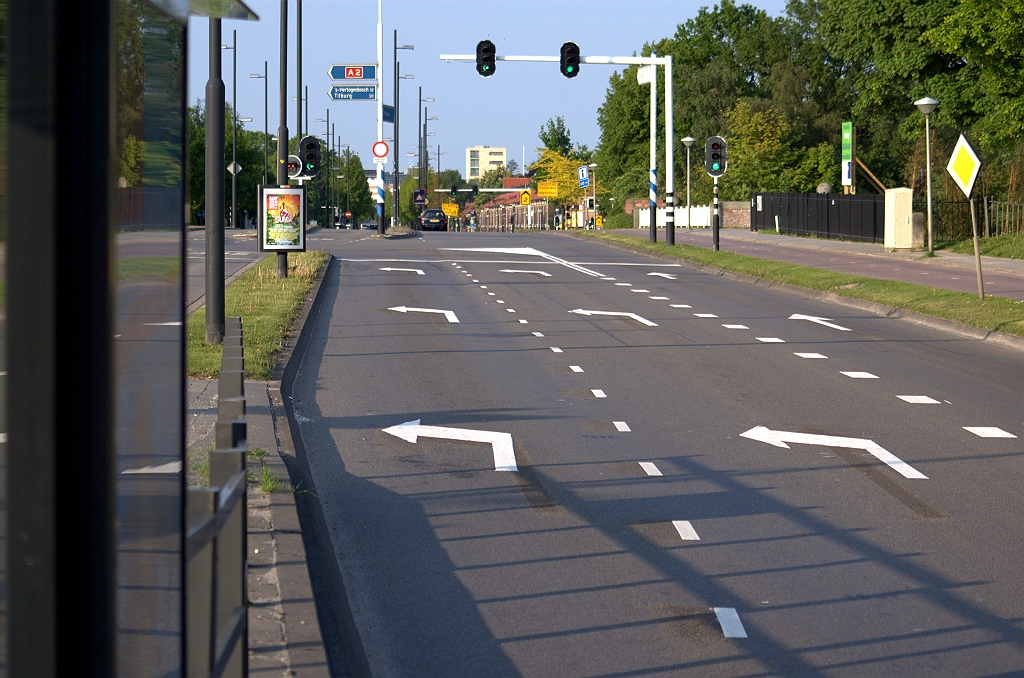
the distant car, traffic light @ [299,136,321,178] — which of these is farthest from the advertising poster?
the distant car

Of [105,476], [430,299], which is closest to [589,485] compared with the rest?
[105,476]

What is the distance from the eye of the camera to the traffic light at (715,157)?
3547cm

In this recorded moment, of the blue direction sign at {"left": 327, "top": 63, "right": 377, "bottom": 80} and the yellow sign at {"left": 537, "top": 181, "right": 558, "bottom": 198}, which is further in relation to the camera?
the yellow sign at {"left": 537, "top": 181, "right": 558, "bottom": 198}

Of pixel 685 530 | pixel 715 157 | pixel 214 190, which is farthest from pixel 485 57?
pixel 685 530

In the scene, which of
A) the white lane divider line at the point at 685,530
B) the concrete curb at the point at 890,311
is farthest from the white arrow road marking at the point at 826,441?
the concrete curb at the point at 890,311

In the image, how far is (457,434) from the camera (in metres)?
9.30

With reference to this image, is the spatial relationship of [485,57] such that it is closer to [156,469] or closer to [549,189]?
[156,469]

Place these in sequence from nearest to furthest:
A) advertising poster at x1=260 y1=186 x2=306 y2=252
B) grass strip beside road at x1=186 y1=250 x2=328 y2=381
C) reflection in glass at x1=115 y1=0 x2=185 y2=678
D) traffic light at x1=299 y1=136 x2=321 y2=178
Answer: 1. reflection in glass at x1=115 y1=0 x2=185 y2=678
2. grass strip beside road at x1=186 y1=250 x2=328 y2=381
3. advertising poster at x1=260 y1=186 x2=306 y2=252
4. traffic light at x1=299 y1=136 x2=321 y2=178

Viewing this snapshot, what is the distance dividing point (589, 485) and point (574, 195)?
10005 centimetres

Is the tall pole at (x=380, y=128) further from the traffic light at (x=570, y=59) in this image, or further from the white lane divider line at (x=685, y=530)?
the white lane divider line at (x=685, y=530)

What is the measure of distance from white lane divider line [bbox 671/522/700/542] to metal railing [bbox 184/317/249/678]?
366cm

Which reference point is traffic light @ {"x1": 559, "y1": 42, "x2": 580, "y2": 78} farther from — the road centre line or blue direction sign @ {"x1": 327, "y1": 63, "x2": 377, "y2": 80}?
the road centre line

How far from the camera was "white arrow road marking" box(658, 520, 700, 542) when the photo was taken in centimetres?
641

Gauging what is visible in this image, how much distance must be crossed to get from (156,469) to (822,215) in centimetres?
4944
